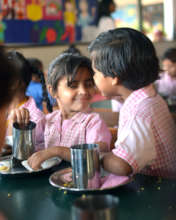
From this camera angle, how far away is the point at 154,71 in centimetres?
129

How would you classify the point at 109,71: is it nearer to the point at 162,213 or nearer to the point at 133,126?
the point at 133,126

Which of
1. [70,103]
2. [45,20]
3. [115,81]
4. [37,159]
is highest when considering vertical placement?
[45,20]

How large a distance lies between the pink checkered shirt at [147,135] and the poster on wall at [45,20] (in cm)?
374

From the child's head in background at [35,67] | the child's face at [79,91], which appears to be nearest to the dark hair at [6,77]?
the child's face at [79,91]

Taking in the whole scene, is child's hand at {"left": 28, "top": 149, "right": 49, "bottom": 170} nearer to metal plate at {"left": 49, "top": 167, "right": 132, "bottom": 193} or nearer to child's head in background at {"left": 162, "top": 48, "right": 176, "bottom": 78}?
metal plate at {"left": 49, "top": 167, "right": 132, "bottom": 193}

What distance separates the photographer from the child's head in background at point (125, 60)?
124cm


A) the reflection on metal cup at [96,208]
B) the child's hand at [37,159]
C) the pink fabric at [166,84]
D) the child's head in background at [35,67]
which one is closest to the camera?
the reflection on metal cup at [96,208]

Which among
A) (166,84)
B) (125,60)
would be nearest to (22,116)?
(125,60)

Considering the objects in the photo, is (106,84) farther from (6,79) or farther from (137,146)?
(6,79)

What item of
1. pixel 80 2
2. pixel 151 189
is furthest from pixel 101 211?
pixel 80 2

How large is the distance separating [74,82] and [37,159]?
1.63 feet

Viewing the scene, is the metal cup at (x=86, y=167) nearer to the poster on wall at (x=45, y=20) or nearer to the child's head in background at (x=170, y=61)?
the child's head in background at (x=170, y=61)

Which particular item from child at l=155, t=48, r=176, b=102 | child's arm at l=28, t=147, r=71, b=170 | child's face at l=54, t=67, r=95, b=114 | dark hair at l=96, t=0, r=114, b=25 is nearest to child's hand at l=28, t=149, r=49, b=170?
child's arm at l=28, t=147, r=71, b=170

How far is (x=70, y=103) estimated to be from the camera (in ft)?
4.95
